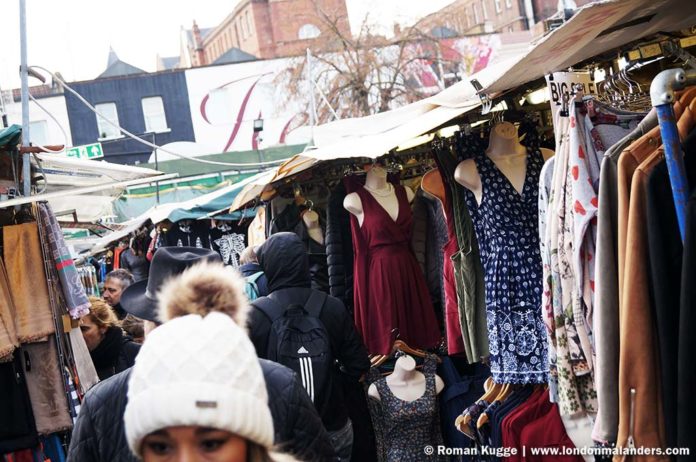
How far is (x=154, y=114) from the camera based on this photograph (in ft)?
130

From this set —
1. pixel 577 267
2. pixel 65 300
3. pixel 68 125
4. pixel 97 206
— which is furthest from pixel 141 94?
pixel 577 267

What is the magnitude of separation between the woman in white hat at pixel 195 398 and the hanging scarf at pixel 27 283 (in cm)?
319

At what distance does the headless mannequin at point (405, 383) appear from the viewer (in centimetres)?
612

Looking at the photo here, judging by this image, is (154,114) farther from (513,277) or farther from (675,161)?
(675,161)

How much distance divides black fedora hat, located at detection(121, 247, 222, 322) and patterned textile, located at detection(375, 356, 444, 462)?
254 cm

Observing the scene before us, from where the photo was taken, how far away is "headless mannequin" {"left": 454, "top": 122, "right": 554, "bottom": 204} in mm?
5043

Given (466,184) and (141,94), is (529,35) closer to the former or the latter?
(141,94)

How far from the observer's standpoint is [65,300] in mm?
5688

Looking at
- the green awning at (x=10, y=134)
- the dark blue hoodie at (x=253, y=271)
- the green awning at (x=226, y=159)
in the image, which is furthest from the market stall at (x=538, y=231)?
the green awning at (x=226, y=159)

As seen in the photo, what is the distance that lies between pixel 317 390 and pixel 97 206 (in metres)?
5.34

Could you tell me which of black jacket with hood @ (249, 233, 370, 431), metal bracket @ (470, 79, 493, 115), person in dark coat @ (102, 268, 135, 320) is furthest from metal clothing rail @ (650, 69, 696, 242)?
person in dark coat @ (102, 268, 135, 320)

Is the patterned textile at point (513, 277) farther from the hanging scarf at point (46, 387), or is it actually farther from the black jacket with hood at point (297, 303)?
the hanging scarf at point (46, 387)

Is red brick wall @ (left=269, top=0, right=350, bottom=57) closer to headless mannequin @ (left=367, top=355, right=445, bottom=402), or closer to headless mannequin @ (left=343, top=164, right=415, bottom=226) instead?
headless mannequin @ (left=343, top=164, right=415, bottom=226)

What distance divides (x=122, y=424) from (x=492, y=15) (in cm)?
6628
